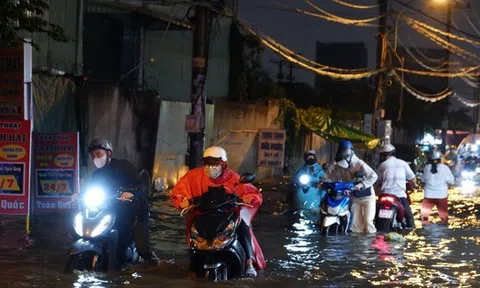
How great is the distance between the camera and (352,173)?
13008 millimetres

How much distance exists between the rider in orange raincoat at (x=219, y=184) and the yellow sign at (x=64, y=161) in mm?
4557

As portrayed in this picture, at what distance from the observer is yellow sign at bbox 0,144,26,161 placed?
11.9 meters

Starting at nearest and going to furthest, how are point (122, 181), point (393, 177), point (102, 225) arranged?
point (102, 225) → point (122, 181) → point (393, 177)

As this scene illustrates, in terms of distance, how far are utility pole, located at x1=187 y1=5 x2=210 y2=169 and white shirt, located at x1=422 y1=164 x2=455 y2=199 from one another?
4725 mm

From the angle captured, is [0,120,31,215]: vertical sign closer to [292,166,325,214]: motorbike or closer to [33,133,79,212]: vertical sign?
[33,133,79,212]: vertical sign

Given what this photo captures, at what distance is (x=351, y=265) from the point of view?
34.8 feet

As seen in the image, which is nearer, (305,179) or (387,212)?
(387,212)

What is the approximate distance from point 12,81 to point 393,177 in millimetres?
6836

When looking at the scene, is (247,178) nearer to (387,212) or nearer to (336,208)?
(336,208)

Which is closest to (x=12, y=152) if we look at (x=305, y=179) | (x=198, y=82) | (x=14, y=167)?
(x=14, y=167)

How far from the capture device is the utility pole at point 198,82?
16.8 m

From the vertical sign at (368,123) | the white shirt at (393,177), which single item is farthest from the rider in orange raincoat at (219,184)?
the vertical sign at (368,123)

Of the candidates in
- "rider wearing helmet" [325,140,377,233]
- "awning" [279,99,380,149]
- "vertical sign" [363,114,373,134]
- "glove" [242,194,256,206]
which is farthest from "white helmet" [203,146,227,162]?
"vertical sign" [363,114,373,134]

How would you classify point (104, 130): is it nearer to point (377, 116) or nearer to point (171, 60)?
point (171, 60)
